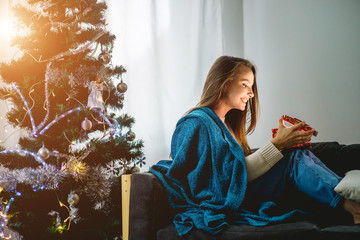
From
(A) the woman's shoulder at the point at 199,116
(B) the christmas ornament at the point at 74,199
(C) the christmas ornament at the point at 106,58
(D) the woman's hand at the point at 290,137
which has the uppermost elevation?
(C) the christmas ornament at the point at 106,58

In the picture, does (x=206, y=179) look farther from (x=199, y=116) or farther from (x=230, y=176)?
(x=199, y=116)

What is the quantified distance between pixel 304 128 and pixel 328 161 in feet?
1.22

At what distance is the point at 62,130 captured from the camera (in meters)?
1.72

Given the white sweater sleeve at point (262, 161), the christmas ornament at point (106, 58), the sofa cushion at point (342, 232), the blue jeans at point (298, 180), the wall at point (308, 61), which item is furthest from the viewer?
Result: the wall at point (308, 61)

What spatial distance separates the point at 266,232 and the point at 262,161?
0.28 meters

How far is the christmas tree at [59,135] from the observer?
1.60 m

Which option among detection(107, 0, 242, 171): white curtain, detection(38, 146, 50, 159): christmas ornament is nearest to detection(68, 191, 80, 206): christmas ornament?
detection(38, 146, 50, 159): christmas ornament

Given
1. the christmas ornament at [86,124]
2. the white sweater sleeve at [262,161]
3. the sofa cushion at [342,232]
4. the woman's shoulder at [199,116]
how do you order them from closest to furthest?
the sofa cushion at [342,232] → the white sweater sleeve at [262,161] → the woman's shoulder at [199,116] → the christmas ornament at [86,124]

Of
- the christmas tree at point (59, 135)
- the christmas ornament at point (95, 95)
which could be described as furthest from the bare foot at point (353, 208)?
the christmas ornament at point (95, 95)

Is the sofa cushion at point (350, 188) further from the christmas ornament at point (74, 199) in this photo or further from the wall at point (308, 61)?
the christmas ornament at point (74, 199)

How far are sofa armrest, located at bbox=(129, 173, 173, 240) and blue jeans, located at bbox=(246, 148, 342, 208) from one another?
375 millimetres

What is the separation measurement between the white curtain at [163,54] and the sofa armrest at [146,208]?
3.61 feet

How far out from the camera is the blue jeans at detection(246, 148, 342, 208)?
3.74 ft

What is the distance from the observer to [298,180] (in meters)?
1.22
